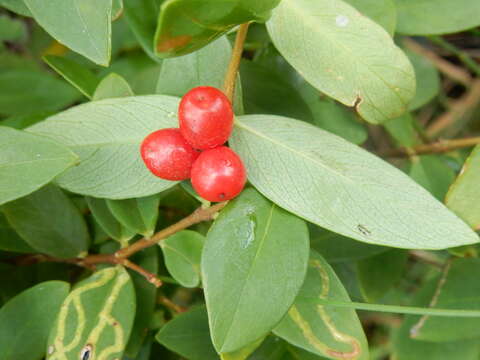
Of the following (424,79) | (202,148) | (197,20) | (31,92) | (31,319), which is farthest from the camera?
(424,79)

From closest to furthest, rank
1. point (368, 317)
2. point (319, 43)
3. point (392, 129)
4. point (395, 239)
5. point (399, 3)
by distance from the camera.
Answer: point (395, 239), point (319, 43), point (399, 3), point (392, 129), point (368, 317)

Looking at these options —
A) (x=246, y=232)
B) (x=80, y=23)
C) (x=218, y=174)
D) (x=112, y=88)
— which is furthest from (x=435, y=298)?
(x=80, y=23)

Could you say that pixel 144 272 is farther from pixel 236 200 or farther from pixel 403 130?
pixel 403 130

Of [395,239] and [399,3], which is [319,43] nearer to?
[395,239]

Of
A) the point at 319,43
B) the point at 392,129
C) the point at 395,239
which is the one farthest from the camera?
the point at 392,129

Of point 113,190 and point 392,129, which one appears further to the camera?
point 392,129

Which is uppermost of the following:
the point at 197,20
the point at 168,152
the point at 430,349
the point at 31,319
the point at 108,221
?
the point at 197,20

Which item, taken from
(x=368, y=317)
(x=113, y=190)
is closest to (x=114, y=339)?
(x=113, y=190)

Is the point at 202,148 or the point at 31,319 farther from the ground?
the point at 202,148
